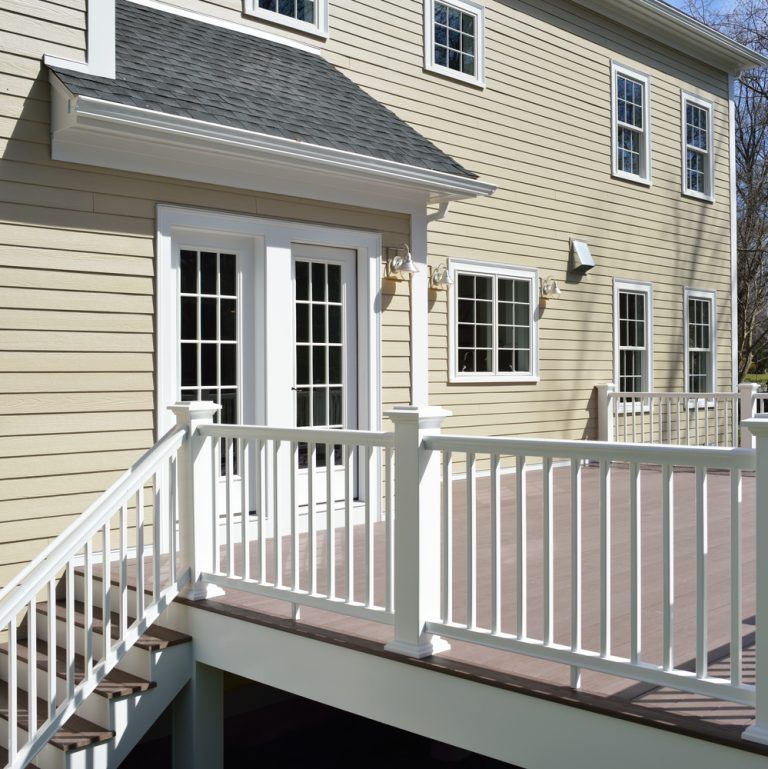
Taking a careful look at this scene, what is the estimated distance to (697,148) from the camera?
40.2 ft

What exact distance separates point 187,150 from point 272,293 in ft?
3.79

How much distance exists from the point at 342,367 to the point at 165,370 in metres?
1.59

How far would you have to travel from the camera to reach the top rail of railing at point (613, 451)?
295cm

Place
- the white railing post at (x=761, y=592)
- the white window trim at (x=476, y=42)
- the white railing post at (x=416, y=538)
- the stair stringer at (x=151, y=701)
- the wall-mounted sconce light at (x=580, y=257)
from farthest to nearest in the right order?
1. the wall-mounted sconce light at (x=580, y=257)
2. the white window trim at (x=476, y=42)
3. the stair stringer at (x=151, y=701)
4. the white railing post at (x=416, y=538)
5. the white railing post at (x=761, y=592)

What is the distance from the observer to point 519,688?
3477 millimetres

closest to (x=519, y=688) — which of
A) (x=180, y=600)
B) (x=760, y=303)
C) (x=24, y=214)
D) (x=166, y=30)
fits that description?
(x=180, y=600)

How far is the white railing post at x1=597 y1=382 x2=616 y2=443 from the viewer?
10.3m

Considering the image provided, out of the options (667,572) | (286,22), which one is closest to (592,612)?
(667,572)

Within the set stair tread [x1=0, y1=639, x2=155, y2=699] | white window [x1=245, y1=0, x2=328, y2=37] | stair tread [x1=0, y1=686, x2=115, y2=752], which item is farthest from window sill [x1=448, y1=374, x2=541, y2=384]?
stair tread [x1=0, y1=686, x2=115, y2=752]

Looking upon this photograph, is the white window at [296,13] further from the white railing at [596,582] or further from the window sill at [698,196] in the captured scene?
the window sill at [698,196]

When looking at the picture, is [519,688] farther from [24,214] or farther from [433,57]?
[433,57]

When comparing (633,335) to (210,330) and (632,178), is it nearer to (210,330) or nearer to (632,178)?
(632,178)

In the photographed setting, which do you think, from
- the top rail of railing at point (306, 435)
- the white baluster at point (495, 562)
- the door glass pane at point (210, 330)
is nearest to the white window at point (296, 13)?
the door glass pane at point (210, 330)

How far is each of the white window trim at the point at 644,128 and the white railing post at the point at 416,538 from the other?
25.3ft
